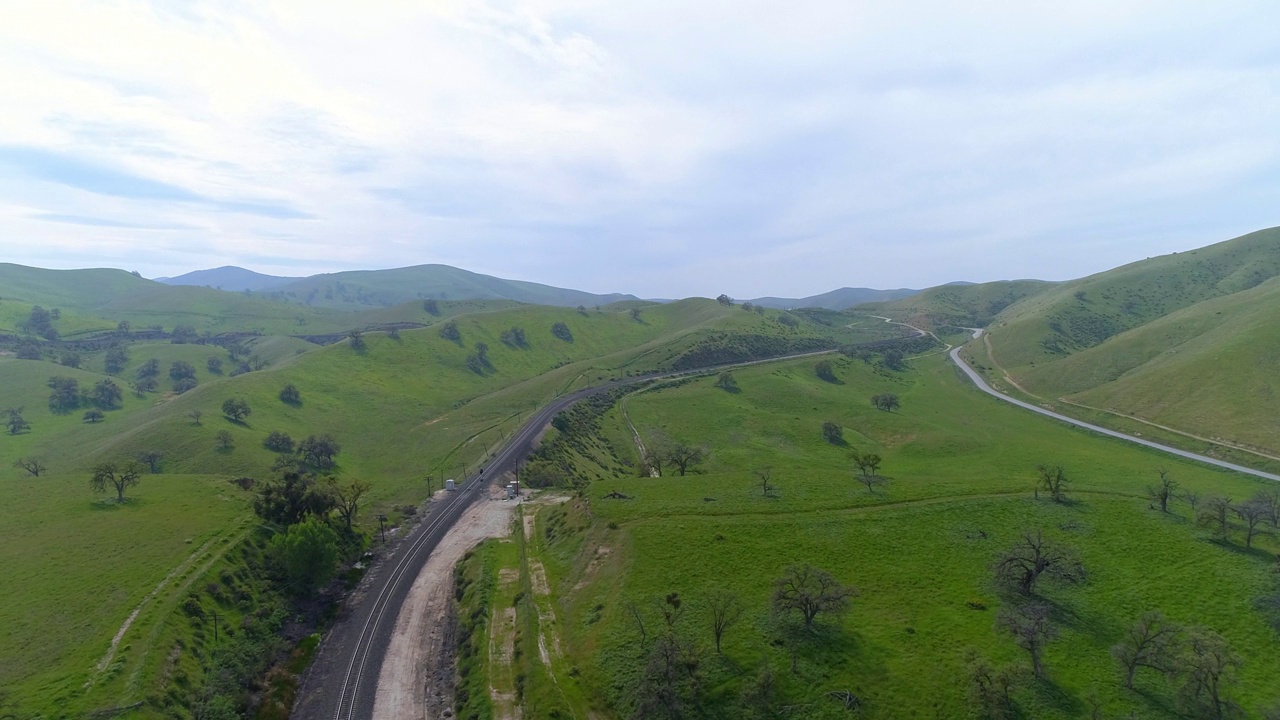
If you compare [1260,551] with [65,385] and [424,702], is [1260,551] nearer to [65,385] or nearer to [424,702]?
[424,702]

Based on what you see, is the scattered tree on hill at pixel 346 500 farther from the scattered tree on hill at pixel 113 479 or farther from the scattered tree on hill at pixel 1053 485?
the scattered tree on hill at pixel 1053 485

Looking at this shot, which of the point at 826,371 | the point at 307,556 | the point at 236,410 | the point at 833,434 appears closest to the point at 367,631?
the point at 307,556

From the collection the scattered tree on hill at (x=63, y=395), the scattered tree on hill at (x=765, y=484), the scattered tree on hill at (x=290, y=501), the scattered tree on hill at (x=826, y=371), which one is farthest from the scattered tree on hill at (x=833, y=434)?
the scattered tree on hill at (x=63, y=395)

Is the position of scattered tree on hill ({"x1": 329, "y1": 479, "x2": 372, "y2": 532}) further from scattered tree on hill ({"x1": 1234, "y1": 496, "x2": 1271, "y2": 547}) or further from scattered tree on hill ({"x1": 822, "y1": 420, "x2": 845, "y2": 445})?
scattered tree on hill ({"x1": 1234, "y1": 496, "x2": 1271, "y2": 547})

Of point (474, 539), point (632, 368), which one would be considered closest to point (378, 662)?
point (474, 539)

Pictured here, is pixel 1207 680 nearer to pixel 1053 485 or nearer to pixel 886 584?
pixel 886 584

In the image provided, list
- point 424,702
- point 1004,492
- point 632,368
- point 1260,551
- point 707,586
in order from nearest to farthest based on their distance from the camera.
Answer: point 424,702
point 707,586
point 1260,551
point 1004,492
point 632,368
